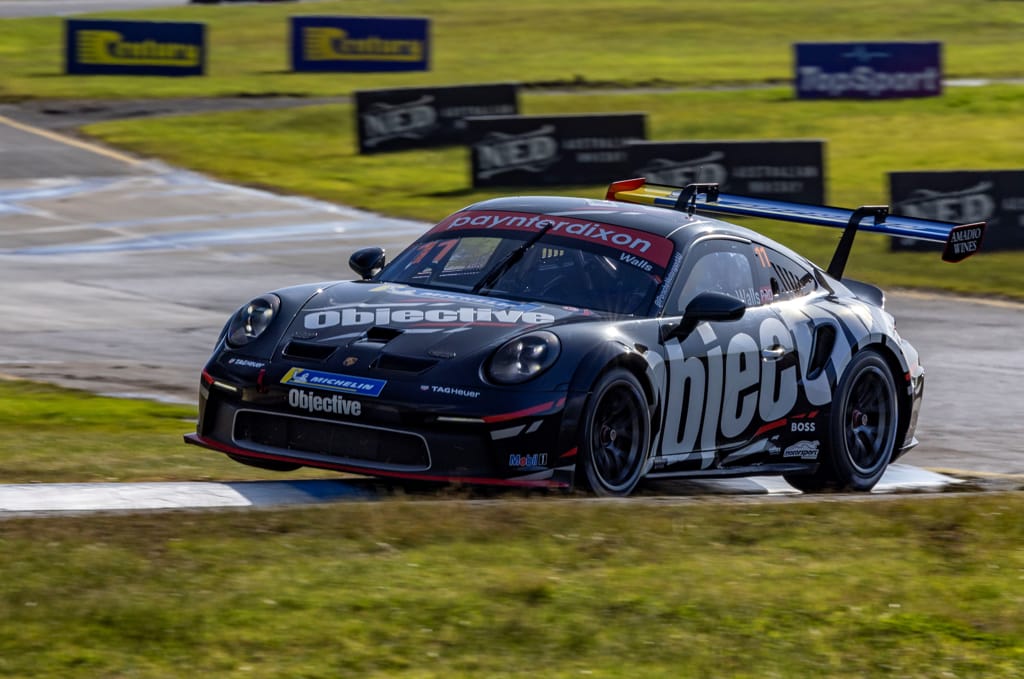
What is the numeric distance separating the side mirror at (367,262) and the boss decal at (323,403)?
5.38ft

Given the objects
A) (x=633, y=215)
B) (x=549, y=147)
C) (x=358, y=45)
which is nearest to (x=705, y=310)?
(x=633, y=215)

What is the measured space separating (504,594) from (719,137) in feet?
92.2

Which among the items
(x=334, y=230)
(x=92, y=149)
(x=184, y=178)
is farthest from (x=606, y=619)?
(x=92, y=149)

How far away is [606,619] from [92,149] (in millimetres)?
25182

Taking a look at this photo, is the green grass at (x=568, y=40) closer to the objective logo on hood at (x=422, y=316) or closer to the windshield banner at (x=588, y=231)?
the windshield banner at (x=588, y=231)

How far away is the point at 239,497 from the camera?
7.70 m

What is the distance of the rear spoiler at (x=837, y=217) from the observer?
9508 millimetres

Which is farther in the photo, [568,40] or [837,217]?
[568,40]

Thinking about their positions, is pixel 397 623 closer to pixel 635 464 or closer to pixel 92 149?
pixel 635 464

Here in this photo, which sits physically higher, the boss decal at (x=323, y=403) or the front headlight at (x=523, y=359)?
the front headlight at (x=523, y=359)

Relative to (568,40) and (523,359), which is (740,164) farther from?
(568,40)

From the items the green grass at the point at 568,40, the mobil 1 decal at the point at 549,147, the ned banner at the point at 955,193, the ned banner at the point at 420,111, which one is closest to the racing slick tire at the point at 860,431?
the ned banner at the point at 955,193

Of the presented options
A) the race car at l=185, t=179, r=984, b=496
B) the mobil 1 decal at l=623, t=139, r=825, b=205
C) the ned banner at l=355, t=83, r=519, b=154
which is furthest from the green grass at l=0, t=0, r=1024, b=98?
the race car at l=185, t=179, r=984, b=496

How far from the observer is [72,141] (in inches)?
1187
